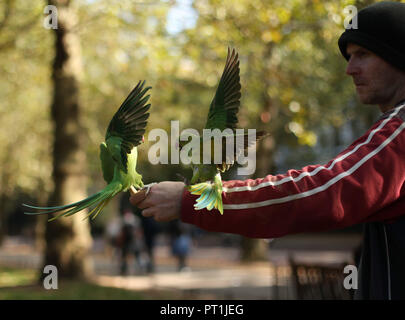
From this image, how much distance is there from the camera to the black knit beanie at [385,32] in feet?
6.76

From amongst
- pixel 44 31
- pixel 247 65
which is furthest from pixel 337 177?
pixel 44 31

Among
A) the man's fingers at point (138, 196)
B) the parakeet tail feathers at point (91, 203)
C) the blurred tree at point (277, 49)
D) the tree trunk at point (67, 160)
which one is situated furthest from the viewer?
the tree trunk at point (67, 160)

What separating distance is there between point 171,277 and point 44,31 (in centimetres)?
779

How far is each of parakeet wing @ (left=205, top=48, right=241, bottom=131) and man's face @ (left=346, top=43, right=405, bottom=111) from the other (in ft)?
1.75

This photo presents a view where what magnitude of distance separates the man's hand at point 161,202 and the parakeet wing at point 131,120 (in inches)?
7.5

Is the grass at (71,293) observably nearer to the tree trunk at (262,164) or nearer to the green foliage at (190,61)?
the green foliage at (190,61)

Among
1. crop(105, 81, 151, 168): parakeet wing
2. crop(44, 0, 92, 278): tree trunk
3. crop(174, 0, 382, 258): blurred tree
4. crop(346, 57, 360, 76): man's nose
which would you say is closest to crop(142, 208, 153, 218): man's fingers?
crop(105, 81, 151, 168): parakeet wing

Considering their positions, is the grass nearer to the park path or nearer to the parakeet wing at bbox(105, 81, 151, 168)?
the park path

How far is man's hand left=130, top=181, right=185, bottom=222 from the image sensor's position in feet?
6.17

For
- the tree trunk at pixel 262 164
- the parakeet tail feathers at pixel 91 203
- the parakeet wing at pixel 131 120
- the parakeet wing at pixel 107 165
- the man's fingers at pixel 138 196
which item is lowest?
the parakeet tail feathers at pixel 91 203

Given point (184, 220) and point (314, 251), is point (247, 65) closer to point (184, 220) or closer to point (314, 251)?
point (184, 220)

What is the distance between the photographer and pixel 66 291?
1004 centimetres

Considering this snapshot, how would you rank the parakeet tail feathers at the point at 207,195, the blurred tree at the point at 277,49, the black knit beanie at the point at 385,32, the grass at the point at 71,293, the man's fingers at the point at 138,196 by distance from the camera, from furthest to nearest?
the grass at the point at 71,293
the blurred tree at the point at 277,49
the black knit beanie at the point at 385,32
the man's fingers at the point at 138,196
the parakeet tail feathers at the point at 207,195

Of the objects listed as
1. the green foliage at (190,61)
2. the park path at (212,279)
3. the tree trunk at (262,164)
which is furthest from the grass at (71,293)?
the tree trunk at (262,164)
